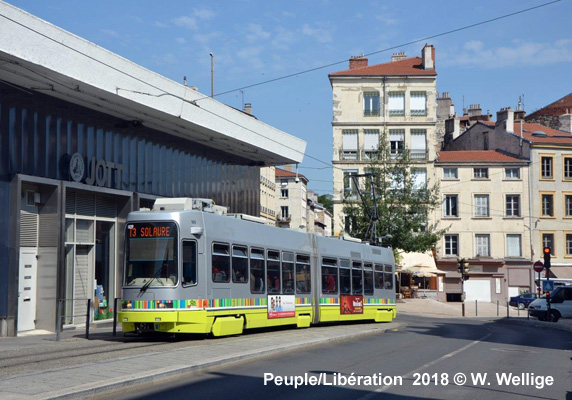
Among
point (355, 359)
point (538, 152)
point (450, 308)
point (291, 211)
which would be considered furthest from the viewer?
point (291, 211)

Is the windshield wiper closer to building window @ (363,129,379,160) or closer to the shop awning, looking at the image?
the shop awning

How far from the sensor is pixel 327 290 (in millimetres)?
25672

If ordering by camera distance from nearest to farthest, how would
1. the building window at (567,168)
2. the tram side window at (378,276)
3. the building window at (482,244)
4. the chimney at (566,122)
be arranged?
the tram side window at (378,276), the building window at (482,244), the building window at (567,168), the chimney at (566,122)

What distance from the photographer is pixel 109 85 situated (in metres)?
22.7

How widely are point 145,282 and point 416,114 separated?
4992cm

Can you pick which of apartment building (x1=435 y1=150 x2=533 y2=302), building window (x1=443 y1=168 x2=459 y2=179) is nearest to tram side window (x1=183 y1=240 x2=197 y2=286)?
apartment building (x1=435 y1=150 x2=533 y2=302)

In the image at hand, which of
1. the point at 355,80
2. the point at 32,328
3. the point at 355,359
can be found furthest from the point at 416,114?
the point at 355,359

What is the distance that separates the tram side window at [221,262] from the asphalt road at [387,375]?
3.00 m

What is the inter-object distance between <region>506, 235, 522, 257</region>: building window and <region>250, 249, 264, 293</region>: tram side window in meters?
46.7

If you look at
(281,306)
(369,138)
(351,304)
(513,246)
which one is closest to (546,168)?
(513,246)

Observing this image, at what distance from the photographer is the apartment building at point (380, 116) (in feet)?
212

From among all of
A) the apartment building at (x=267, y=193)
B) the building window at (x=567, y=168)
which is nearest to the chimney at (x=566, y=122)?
the building window at (x=567, y=168)

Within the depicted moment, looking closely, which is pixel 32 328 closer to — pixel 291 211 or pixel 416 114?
pixel 416 114

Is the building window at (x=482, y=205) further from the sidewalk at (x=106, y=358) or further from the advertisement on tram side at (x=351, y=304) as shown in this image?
the sidewalk at (x=106, y=358)
